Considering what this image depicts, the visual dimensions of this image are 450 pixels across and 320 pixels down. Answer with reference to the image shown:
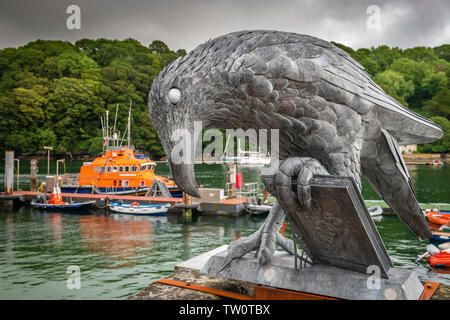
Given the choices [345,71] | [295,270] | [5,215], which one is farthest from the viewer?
[5,215]

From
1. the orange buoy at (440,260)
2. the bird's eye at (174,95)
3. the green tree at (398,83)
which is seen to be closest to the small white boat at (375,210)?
the orange buoy at (440,260)

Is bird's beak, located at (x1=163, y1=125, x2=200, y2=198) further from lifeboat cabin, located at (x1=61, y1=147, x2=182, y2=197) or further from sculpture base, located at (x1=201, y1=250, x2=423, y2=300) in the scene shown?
lifeboat cabin, located at (x1=61, y1=147, x2=182, y2=197)

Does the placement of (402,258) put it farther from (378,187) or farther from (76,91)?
(76,91)

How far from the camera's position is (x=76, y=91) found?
46.4 metres

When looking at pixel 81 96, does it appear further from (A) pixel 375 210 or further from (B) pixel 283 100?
(B) pixel 283 100

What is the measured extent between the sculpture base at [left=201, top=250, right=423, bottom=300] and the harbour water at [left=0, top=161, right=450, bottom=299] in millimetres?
4087

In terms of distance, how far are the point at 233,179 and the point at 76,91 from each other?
35876 millimetres

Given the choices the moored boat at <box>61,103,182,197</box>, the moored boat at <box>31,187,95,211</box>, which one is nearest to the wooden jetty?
the moored boat at <box>31,187,95,211</box>

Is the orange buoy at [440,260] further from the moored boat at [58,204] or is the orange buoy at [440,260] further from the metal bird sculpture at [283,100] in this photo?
the moored boat at [58,204]

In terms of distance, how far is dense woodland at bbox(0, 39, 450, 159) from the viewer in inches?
1781

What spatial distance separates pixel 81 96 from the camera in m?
46.0

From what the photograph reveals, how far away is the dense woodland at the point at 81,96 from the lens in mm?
45250

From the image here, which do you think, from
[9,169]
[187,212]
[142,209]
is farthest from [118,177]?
[187,212]
